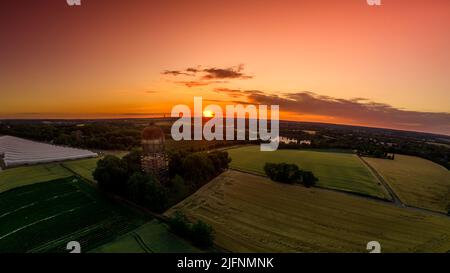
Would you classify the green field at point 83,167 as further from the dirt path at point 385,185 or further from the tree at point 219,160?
the dirt path at point 385,185

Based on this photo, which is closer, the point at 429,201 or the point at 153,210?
the point at 153,210

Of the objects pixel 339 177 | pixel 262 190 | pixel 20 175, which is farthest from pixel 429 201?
pixel 20 175

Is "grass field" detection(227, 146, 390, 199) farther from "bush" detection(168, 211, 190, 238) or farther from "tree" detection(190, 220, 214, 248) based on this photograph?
"tree" detection(190, 220, 214, 248)

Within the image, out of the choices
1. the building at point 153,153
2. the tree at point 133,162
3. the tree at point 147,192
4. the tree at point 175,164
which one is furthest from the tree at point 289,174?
the tree at point 133,162

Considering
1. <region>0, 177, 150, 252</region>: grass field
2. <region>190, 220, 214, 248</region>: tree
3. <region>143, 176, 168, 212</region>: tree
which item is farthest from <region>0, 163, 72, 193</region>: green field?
<region>190, 220, 214, 248</region>: tree
